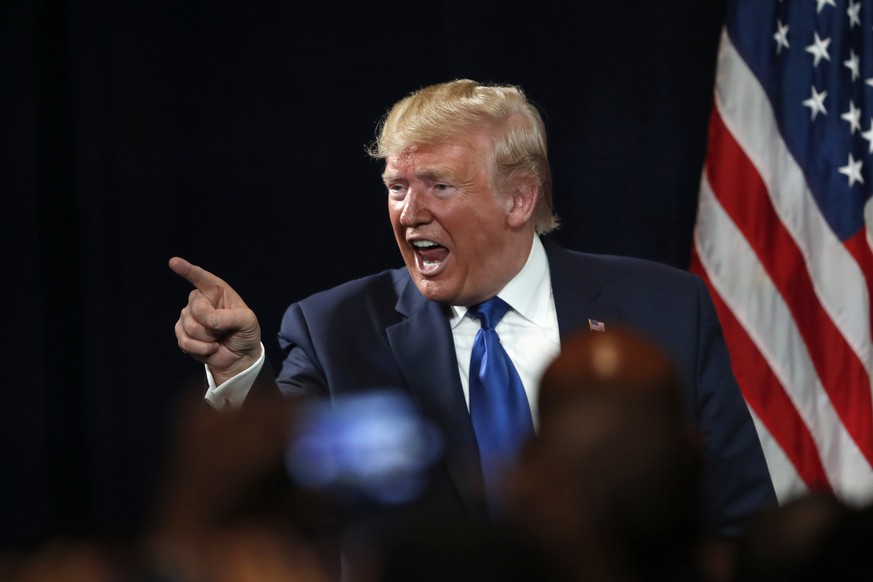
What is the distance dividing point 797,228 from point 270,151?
4.84ft

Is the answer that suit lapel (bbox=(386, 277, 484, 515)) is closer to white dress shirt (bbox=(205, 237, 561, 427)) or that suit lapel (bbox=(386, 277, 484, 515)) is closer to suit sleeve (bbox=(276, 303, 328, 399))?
white dress shirt (bbox=(205, 237, 561, 427))

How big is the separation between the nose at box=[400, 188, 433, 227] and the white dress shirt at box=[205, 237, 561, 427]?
0.18 m

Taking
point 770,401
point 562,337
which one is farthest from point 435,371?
point 770,401

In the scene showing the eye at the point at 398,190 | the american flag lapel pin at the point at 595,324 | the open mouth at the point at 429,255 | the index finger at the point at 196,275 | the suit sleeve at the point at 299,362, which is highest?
the eye at the point at 398,190

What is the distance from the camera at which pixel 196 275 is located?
199cm

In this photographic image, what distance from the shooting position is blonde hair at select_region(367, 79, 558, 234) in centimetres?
236

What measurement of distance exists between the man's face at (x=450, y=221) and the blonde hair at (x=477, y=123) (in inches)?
0.9

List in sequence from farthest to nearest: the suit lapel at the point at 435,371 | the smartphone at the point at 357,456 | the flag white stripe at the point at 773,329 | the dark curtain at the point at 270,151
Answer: the dark curtain at the point at 270,151, the flag white stripe at the point at 773,329, the suit lapel at the point at 435,371, the smartphone at the point at 357,456

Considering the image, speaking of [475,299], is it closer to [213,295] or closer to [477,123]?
[477,123]

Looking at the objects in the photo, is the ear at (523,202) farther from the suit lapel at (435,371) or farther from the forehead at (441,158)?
the suit lapel at (435,371)

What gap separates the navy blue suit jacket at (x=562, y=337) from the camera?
2182 millimetres

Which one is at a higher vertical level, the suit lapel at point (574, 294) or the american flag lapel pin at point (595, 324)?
the suit lapel at point (574, 294)

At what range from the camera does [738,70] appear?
3.36 meters

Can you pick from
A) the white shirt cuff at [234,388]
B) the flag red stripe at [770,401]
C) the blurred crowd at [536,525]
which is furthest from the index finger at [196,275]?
the flag red stripe at [770,401]
